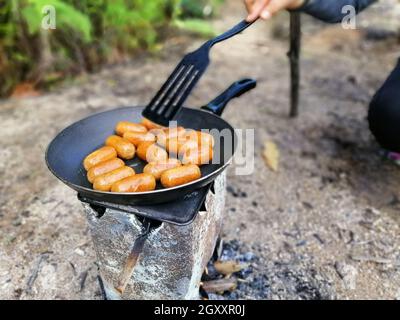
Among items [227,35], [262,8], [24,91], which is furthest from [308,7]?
[24,91]

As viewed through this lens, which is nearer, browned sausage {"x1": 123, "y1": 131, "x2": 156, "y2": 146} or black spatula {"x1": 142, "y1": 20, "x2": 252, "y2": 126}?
A: black spatula {"x1": 142, "y1": 20, "x2": 252, "y2": 126}

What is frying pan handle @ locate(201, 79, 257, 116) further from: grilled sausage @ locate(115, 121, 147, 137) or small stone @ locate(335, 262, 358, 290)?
small stone @ locate(335, 262, 358, 290)

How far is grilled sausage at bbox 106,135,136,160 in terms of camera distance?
2586 mm

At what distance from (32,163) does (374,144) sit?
3948 millimetres

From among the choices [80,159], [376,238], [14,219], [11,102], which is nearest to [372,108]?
[376,238]

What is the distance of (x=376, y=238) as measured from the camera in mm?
3311

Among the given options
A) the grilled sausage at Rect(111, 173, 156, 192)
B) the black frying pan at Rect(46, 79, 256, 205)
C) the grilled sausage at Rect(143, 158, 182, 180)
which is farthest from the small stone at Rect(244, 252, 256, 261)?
the grilled sausage at Rect(111, 173, 156, 192)

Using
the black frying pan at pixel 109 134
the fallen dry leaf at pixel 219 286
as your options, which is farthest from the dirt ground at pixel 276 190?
the black frying pan at pixel 109 134

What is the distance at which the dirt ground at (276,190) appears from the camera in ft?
9.77

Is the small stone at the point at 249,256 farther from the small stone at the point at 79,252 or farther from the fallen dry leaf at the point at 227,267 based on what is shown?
the small stone at the point at 79,252

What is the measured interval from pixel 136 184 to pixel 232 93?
1041 mm

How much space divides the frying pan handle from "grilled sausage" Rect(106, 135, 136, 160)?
64cm

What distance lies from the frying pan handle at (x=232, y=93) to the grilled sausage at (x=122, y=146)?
2.09ft

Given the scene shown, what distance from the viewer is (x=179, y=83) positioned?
7.31 ft
